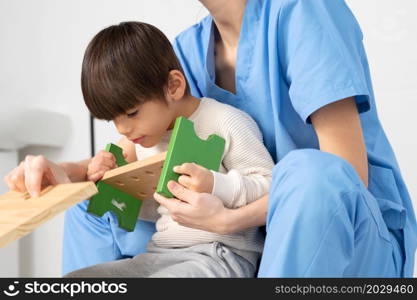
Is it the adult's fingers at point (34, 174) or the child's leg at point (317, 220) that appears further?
the adult's fingers at point (34, 174)

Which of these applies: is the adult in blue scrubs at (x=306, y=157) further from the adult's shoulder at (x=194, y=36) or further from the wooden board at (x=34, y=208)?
the wooden board at (x=34, y=208)

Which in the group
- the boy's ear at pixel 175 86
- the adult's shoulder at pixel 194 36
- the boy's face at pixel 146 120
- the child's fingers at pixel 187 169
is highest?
the adult's shoulder at pixel 194 36

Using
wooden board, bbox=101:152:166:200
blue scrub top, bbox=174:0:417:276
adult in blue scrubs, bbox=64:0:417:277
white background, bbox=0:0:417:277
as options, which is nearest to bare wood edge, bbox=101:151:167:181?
wooden board, bbox=101:152:166:200

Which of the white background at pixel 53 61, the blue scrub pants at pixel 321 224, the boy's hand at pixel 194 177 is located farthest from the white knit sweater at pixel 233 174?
the white background at pixel 53 61

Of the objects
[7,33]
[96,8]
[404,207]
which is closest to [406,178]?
[404,207]

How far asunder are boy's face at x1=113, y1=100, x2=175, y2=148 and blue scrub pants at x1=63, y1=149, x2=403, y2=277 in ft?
0.97

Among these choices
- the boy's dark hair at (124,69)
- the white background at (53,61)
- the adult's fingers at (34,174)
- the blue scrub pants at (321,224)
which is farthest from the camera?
the white background at (53,61)

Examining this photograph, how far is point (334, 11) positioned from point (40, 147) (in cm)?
130

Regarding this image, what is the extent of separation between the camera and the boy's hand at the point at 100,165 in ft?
3.59

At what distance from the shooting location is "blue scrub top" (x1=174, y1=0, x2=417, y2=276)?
0.99 metres

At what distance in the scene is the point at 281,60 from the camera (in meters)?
1.08

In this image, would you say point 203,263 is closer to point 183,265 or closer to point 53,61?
point 183,265

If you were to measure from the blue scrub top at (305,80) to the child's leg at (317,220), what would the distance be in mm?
197

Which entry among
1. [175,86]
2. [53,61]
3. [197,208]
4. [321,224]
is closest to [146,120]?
[175,86]
